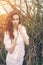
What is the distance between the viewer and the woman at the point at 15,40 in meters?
2.92

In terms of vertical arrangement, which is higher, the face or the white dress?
the face

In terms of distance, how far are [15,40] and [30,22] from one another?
0.26 m

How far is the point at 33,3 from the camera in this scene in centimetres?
298

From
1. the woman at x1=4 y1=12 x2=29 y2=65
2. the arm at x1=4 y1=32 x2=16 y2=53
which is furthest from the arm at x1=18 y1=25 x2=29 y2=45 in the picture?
the arm at x1=4 y1=32 x2=16 y2=53

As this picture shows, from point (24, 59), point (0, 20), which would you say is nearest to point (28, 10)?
point (0, 20)

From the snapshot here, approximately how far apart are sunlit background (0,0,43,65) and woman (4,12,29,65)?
47 millimetres

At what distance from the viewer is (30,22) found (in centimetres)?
297

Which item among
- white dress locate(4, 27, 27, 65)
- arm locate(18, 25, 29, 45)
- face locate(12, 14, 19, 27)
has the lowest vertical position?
white dress locate(4, 27, 27, 65)

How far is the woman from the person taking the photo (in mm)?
2920

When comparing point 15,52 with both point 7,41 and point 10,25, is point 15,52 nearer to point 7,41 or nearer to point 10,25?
point 7,41

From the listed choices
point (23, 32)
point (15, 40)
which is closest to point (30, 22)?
point (23, 32)

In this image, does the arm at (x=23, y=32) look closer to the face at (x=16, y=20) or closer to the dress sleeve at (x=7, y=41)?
the face at (x=16, y=20)

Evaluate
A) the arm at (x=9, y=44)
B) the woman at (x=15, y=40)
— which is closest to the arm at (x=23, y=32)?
the woman at (x=15, y=40)

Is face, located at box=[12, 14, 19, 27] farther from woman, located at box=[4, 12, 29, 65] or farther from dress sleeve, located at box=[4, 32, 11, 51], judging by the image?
dress sleeve, located at box=[4, 32, 11, 51]
